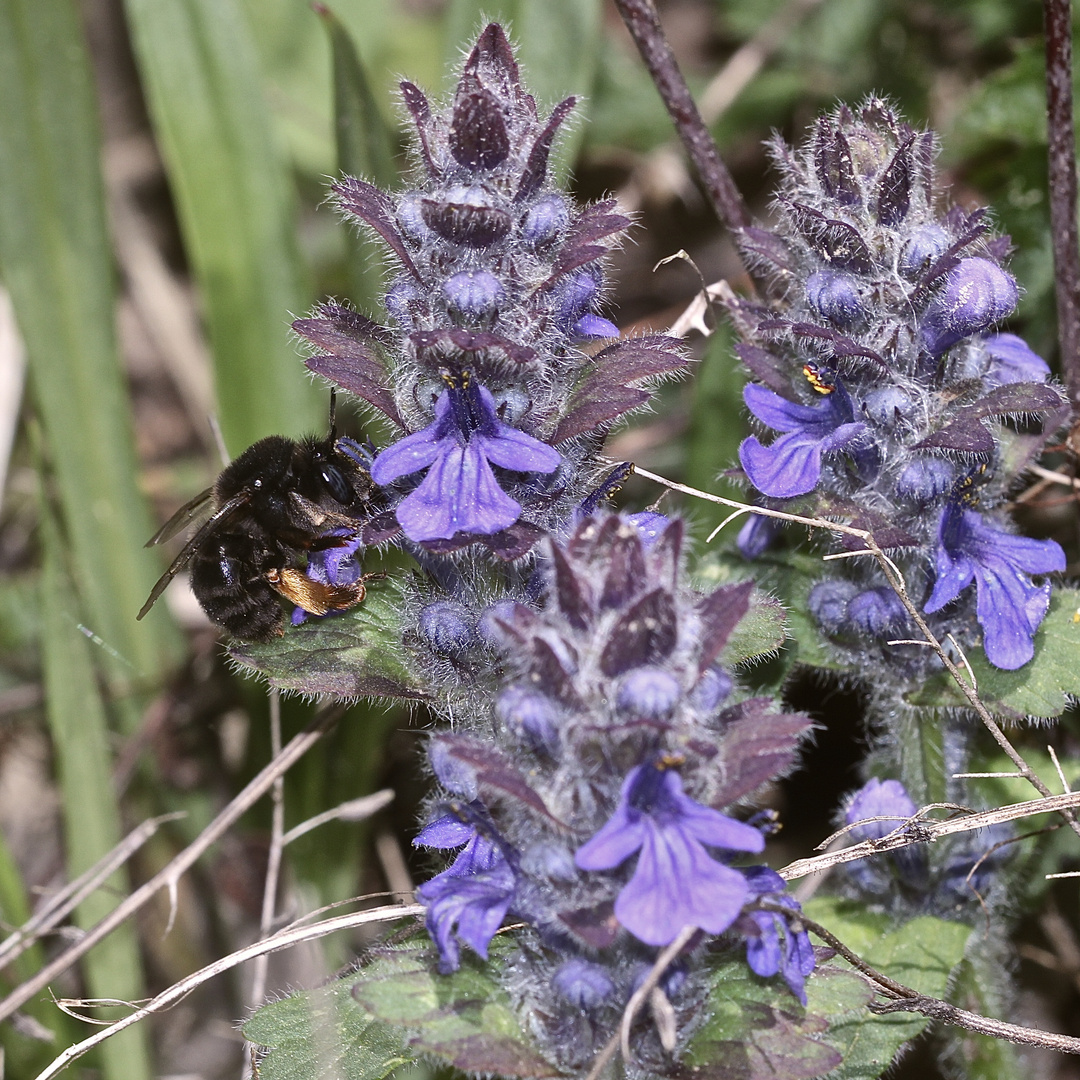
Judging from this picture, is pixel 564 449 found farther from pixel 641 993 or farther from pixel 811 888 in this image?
pixel 811 888

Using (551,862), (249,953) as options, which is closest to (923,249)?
(551,862)

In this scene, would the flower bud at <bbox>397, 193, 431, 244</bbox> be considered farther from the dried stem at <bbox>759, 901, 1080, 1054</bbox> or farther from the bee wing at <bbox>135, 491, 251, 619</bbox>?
the dried stem at <bbox>759, 901, 1080, 1054</bbox>

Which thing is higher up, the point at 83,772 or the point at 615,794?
the point at 615,794

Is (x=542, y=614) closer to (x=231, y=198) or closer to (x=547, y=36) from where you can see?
(x=231, y=198)

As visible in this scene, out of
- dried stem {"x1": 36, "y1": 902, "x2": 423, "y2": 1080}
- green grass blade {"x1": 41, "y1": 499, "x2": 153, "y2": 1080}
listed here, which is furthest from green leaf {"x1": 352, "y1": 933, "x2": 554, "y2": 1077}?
green grass blade {"x1": 41, "y1": 499, "x2": 153, "y2": 1080}

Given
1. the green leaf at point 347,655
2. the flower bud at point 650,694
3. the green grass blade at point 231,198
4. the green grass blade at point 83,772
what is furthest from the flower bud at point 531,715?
the green grass blade at point 231,198

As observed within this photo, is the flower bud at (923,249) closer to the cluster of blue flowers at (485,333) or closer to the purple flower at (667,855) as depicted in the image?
the cluster of blue flowers at (485,333)
